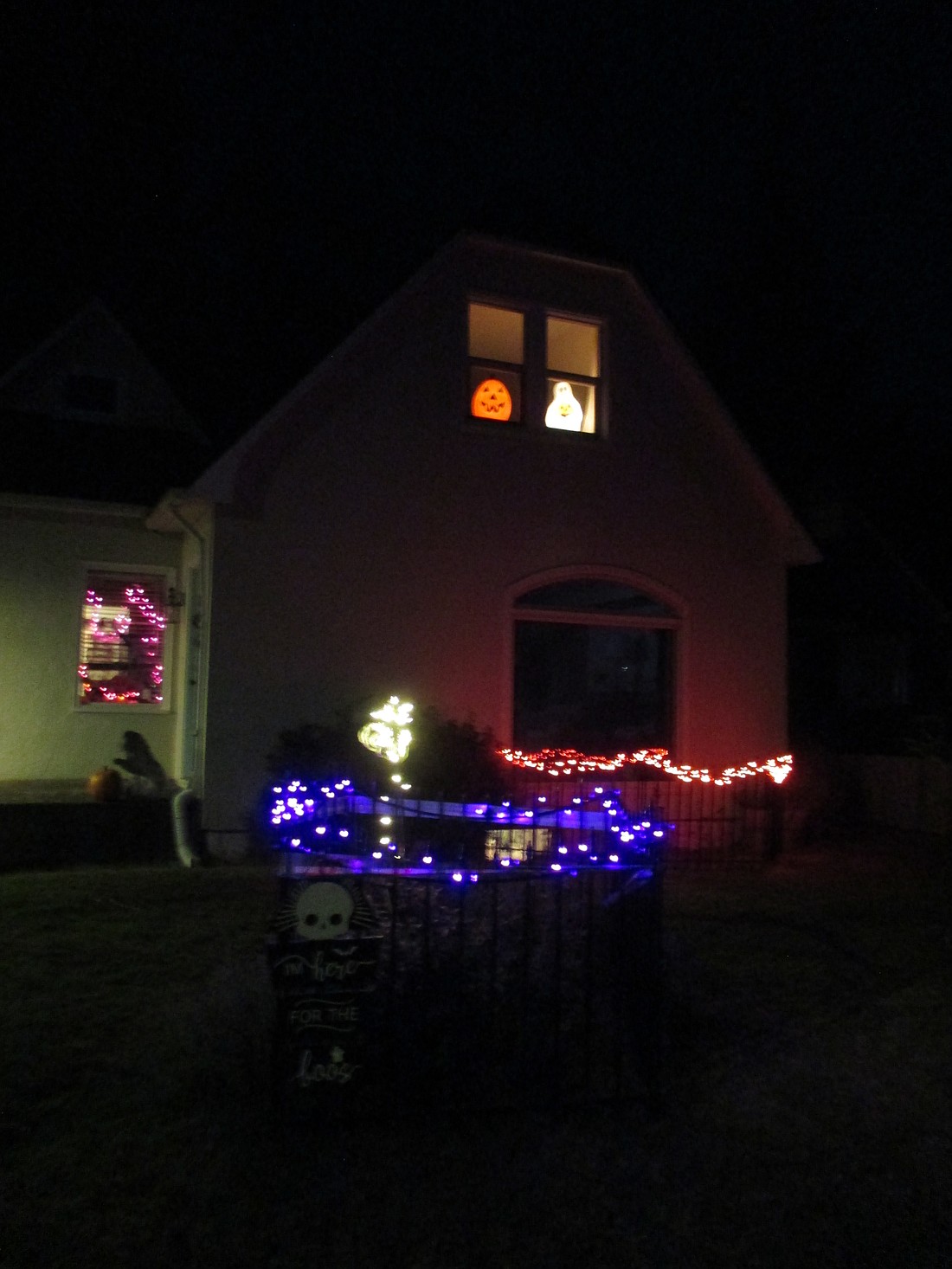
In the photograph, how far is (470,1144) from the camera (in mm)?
4586

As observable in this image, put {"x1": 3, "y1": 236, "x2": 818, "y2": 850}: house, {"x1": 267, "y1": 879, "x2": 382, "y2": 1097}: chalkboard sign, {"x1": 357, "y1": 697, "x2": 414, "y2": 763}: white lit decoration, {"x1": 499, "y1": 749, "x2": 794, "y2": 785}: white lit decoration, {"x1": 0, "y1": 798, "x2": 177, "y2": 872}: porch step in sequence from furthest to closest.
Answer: {"x1": 499, "y1": 749, "x2": 794, "y2": 785}: white lit decoration < {"x1": 3, "y1": 236, "x2": 818, "y2": 850}: house < {"x1": 357, "y1": 697, "x2": 414, "y2": 763}: white lit decoration < {"x1": 0, "y1": 798, "x2": 177, "y2": 872}: porch step < {"x1": 267, "y1": 879, "x2": 382, "y2": 1097}: chalkboard sign

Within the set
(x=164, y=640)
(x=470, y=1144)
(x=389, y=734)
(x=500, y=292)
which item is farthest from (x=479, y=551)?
(x=470, y=1144)

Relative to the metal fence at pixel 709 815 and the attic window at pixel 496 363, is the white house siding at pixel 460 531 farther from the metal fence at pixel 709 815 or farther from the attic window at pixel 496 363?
the metal fence at pixel 709 815

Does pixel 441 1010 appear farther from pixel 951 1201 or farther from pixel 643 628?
pixel 643 628

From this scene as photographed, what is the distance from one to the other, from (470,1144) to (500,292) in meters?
9.10

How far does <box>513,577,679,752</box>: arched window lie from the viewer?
12.0 m

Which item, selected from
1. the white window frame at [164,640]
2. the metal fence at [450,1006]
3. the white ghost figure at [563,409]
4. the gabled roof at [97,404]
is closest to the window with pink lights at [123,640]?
the white window frame at [164,640]

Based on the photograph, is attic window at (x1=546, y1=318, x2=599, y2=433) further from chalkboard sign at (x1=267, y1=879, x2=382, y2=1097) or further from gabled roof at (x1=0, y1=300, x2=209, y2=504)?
chalkboard sign at (x1=267, y1=879, x2=382, y2=1097)

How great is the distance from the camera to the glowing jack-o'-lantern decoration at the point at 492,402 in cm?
1189

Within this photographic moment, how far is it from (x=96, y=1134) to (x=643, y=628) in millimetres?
8957

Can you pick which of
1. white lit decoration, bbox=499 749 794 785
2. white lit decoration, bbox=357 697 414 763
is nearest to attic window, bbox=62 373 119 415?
white lit decoration, bbox=357 697 414 763

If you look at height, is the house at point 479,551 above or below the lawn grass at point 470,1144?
above

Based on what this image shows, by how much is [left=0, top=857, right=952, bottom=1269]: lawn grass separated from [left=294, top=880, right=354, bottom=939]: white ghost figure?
750 millimetres

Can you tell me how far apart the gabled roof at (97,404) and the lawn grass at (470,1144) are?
7208mm
